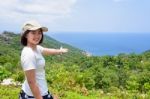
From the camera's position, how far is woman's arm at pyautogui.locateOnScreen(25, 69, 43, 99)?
4539 mm

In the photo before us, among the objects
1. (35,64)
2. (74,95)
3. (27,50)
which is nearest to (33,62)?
(35,64)

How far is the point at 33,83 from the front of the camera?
180 inches

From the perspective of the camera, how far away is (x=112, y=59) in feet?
270

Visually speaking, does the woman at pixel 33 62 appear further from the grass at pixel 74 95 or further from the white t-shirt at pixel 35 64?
the grass at pixel 74 95

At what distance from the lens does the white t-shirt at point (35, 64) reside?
454 cm

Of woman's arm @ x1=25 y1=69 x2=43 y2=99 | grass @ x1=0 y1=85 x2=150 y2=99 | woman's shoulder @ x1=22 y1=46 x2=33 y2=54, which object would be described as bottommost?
grass @ x1=0 y1=85 x2=150 y2=99

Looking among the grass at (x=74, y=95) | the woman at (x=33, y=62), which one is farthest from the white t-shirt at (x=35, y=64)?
the grass at (x=74, y=95)

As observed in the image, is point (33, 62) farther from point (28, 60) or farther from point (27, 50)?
point (27, 50)

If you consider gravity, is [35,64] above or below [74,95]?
above

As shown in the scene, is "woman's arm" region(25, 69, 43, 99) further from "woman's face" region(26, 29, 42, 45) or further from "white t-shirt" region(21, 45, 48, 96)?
"woman's face" region(26, 29, 42, 45)

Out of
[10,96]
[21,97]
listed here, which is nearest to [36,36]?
[21,97]

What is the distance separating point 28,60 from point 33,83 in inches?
11.8

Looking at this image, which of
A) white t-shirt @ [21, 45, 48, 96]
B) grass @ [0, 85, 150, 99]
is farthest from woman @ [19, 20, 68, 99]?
grass @ [0, 85, 150, 99]

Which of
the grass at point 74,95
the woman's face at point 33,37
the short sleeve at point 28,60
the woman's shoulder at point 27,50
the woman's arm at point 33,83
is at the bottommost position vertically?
the grass at point 74,95
